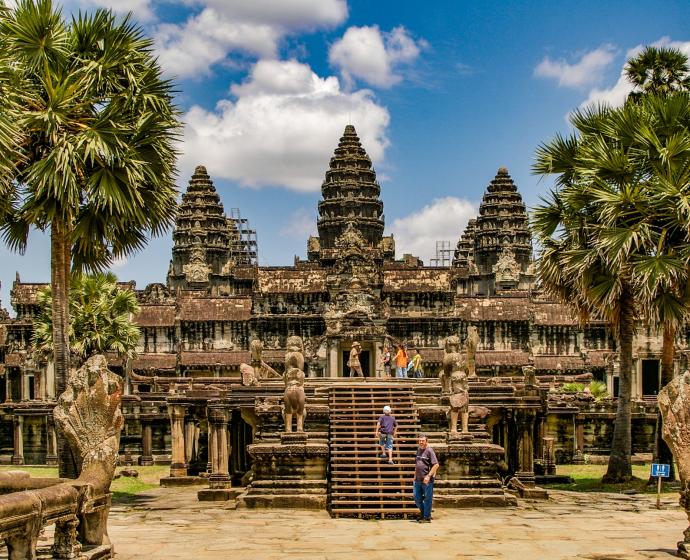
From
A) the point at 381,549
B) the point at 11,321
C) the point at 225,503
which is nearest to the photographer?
the point at 381,549

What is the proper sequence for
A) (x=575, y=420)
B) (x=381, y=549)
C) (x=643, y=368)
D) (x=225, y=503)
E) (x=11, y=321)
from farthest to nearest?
(x=11, y=321), (x=643, y=368), (x=575, y=420), (x=225, y=503), (x=381, y=549)

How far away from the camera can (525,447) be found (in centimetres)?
2306

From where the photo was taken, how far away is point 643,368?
1914 inches

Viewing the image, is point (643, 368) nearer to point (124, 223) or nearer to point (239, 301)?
point (239, 301)

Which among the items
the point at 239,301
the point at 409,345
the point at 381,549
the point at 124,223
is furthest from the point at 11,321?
the point at 381,549

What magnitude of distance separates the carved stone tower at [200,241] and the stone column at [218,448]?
158ft

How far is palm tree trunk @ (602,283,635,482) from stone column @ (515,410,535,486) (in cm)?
257

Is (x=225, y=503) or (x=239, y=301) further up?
(x=239, y=301)

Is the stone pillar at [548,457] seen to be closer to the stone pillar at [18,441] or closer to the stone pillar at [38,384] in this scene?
the stone pillar at [18,441]

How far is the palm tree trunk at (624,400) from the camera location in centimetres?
2364

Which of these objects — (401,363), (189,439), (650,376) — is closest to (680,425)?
(189,439)

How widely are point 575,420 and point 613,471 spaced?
930cm

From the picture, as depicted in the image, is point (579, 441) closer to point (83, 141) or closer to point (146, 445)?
point (146, 445)

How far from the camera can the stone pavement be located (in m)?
13.9
